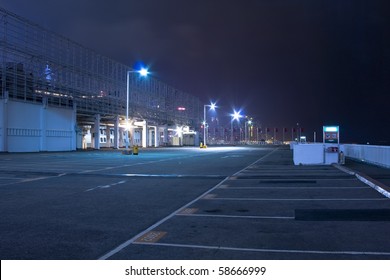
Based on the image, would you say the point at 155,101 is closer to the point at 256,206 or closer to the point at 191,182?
the point at 191,182

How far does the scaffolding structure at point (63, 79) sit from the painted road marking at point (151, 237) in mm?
44182

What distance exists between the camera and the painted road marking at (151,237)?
7.13m

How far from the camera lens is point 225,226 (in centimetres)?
835

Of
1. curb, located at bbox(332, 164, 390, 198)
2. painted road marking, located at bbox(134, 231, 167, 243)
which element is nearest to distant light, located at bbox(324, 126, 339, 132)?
curb, located at bbox(332, 164, 390, 198)

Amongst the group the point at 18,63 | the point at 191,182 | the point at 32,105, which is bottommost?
the point at 191,182

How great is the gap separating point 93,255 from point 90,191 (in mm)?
8121

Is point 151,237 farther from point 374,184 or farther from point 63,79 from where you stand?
point 63,79

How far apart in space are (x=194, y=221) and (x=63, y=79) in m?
54.1

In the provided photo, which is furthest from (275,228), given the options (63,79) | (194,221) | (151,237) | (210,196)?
(63,79)

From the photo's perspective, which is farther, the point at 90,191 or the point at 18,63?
the point at 18,63

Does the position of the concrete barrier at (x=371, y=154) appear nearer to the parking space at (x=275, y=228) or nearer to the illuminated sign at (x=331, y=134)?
the illuminated sign at (x=331, y=134)
